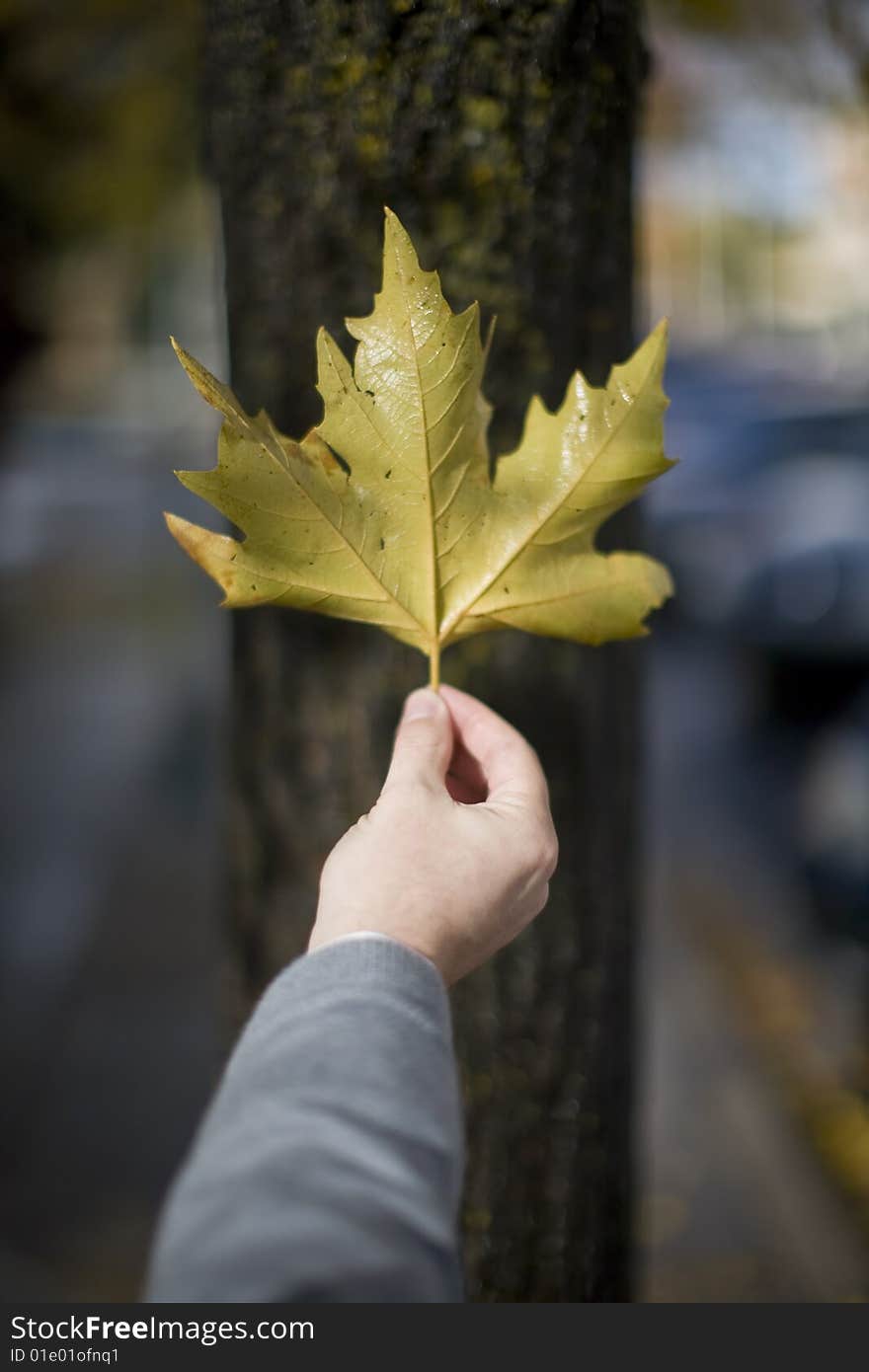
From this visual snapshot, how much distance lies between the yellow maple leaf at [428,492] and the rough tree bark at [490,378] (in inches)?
18.2

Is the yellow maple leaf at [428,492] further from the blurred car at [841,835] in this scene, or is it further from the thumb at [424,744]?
the blurred car at [841,835]

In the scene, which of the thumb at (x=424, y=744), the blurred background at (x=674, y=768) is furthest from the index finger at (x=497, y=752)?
the blurred background at (x=674, y=768)

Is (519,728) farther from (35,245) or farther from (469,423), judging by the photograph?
(35,245)

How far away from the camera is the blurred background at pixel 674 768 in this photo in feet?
8.28

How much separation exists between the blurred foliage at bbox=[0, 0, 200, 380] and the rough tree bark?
1.02 m

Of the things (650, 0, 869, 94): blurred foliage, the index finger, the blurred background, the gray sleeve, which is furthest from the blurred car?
the gray sleeve

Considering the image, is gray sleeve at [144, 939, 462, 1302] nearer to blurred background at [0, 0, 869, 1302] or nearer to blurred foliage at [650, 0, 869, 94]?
blurred background at [0, 0, 869, 1302]

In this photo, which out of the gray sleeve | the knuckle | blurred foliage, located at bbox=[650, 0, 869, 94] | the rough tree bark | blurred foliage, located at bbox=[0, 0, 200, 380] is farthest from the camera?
blurred foliage, located at bbox=[0, 0, 200, 380]

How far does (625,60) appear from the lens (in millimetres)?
1396

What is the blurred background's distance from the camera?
8.28 feet

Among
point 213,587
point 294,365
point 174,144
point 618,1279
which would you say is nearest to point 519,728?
point 294,365

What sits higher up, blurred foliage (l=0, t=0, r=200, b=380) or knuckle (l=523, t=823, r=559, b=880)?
blurred foliage (l=0, t=0, r=200, b=380)

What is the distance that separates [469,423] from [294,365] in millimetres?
611

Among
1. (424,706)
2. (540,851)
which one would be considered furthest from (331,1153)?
(424,706)
